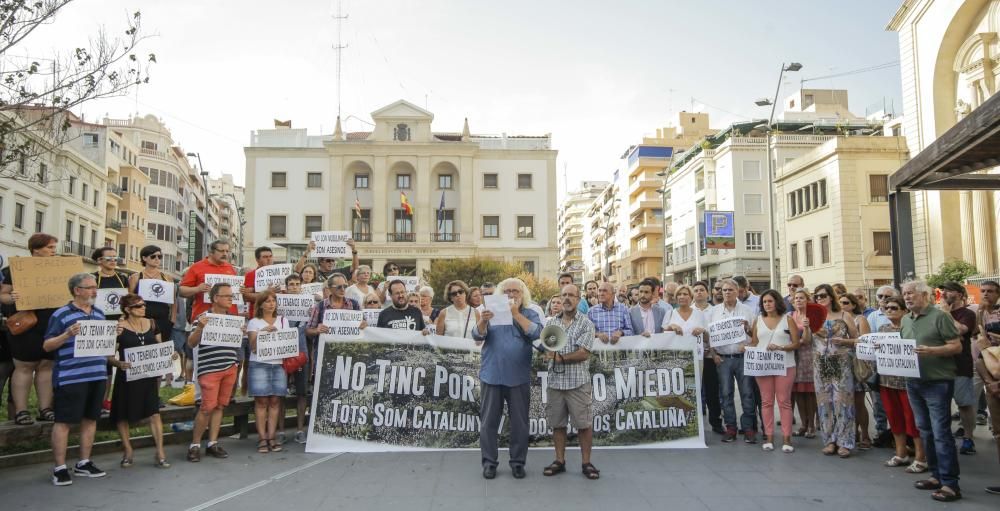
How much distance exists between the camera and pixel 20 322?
7.18m

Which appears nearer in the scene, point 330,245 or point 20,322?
point 20,322

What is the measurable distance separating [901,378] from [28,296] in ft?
30.1

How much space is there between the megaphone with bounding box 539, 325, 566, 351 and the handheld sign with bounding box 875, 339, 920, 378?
10.7ft

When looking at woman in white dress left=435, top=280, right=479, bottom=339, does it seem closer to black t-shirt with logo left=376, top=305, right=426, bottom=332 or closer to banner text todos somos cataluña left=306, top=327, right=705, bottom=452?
banner text todos somos cataluña left=306, top=327, right=705, bottom=452

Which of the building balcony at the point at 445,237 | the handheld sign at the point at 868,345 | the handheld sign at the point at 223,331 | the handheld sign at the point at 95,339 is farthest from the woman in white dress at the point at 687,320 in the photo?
the building balcony at the point at 445,237

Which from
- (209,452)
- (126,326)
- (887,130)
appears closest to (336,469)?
(209,452)

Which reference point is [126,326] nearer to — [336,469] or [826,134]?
[336,469]

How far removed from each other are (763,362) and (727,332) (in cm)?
62

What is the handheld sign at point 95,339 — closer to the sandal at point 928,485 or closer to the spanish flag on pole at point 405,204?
the sandal at point 928,485

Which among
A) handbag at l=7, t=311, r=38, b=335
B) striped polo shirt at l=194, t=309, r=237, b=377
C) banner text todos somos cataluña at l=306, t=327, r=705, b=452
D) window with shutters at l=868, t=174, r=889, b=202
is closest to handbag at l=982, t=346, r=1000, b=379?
banner text todos somos cataluña at l=306, t=327, r=705, b=452

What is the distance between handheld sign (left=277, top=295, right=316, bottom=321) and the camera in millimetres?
Result: 8992

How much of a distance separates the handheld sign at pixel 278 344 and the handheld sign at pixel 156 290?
1543mm

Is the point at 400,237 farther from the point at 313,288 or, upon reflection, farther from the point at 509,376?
the point at 509,376

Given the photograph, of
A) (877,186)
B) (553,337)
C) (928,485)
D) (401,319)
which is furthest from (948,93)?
(553,337)
